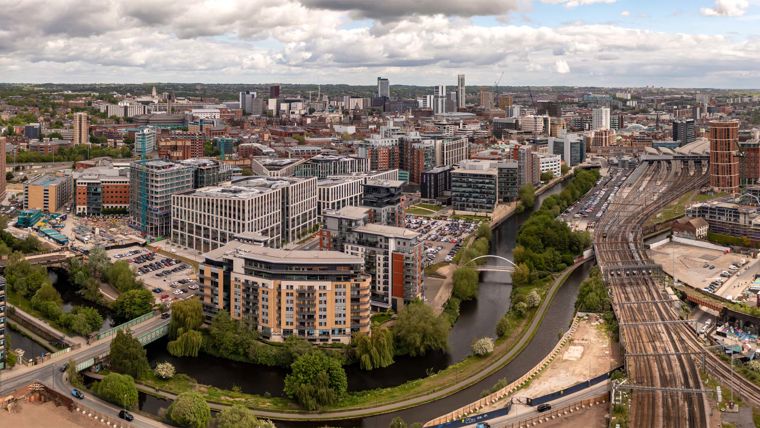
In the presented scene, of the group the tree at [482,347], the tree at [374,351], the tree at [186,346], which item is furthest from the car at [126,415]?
the tree at [482,347]

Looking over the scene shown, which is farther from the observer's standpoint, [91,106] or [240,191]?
[91,106]

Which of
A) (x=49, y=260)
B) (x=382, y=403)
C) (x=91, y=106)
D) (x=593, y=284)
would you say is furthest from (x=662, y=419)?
(x=91, y=106)

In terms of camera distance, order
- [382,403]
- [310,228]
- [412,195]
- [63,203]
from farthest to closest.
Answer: [412,195] < [63,203] < [310,228] < [382,403]

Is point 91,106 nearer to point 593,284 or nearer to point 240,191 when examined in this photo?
point 240,191

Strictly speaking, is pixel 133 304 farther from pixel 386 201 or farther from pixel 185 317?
pixel 386 201

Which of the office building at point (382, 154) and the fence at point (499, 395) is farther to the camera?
the office building at point (382, 154)

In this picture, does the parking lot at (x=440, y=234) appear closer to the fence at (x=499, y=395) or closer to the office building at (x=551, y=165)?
the fence at (x=499, y=395)
